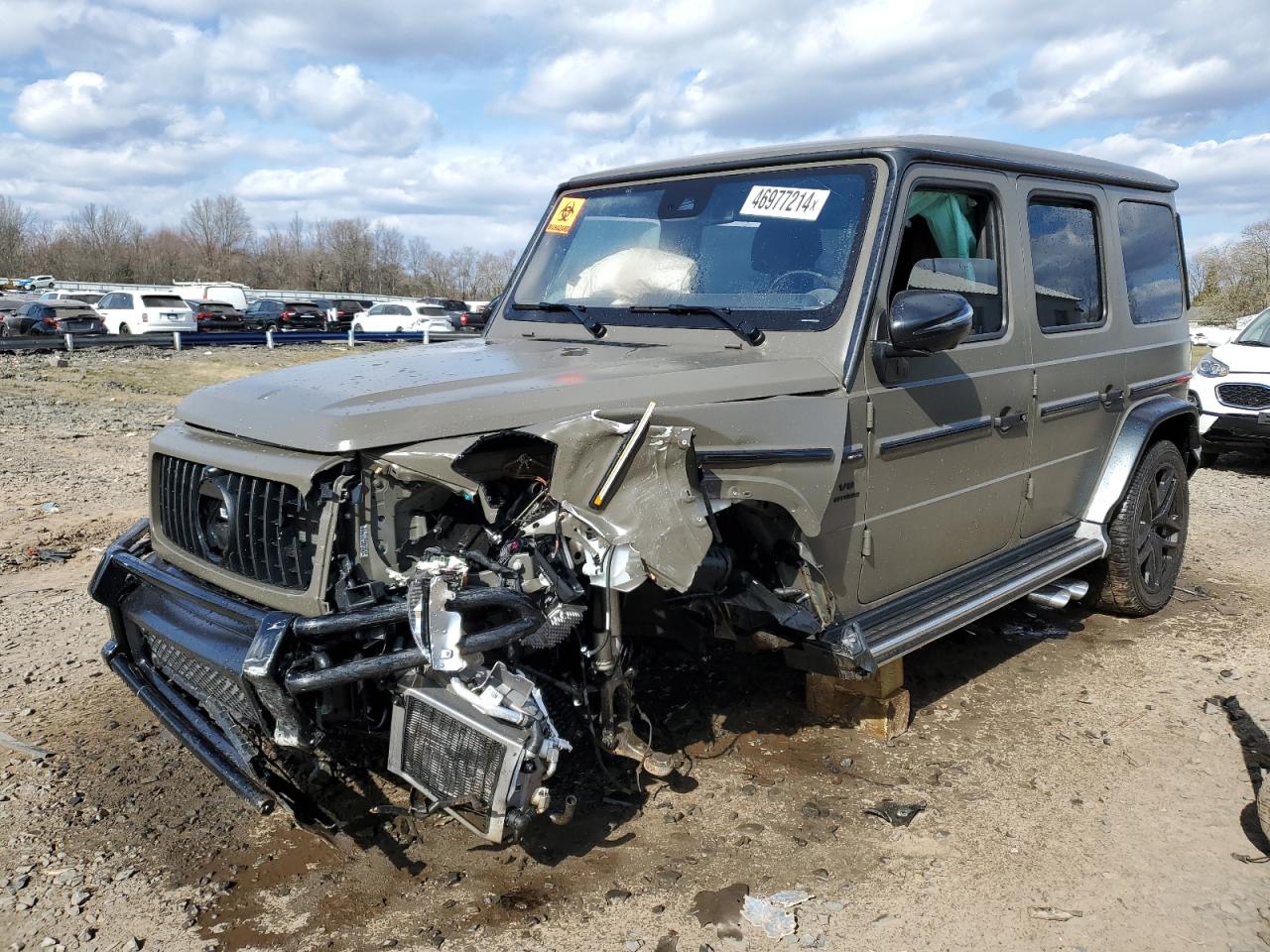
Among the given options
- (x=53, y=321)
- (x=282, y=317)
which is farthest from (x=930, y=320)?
(x=282, y=317)

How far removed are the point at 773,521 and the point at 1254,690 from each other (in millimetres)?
2852

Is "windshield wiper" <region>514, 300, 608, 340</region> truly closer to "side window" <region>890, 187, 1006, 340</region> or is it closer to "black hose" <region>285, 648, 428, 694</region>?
"side window" <region>890, 187, 1006, 340</region>

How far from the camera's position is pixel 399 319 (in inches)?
1358

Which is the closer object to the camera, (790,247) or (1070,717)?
(790,247)

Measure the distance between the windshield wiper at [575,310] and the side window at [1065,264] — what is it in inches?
75.3

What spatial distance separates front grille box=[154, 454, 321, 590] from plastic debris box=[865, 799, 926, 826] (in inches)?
82.8

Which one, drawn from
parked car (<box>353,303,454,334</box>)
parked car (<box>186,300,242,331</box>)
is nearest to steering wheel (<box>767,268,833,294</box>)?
parked car (<box>353,303,454,334</box>)

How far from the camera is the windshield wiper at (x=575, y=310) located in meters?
3.96

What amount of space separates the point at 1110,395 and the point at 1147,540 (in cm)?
99

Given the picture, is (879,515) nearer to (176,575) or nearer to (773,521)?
(773,521)

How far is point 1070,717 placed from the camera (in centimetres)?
436

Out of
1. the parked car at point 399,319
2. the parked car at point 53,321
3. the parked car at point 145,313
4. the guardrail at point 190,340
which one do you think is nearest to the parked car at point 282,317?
the parked car at point 399,319

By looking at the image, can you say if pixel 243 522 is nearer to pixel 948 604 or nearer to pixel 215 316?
pixel 948 604

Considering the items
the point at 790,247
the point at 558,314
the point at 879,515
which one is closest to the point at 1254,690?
the point at 879,515
